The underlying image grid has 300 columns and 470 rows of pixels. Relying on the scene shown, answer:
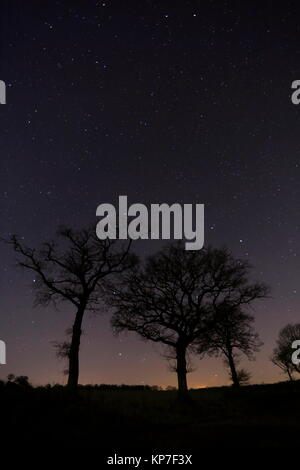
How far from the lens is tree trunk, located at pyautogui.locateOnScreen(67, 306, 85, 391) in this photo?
70.5 feet

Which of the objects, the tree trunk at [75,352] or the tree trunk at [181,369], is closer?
the tree trunk at [75,352]

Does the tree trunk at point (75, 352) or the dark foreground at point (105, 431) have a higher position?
the tree trunk at point (75, 352)

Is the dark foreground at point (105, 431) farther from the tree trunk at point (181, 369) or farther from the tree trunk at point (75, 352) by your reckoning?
the tree trunk at point (181, 369)

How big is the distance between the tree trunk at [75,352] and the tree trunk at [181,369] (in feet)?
23.9

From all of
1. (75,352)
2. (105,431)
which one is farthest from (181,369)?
(105,431)

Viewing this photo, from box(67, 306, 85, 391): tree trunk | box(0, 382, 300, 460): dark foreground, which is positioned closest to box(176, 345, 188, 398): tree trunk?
box(0, 382, 300, 460): dark foreground

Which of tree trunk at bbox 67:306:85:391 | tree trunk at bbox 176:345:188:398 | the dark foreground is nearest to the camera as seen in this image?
the dark foreground

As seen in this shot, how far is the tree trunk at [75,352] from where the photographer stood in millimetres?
21500

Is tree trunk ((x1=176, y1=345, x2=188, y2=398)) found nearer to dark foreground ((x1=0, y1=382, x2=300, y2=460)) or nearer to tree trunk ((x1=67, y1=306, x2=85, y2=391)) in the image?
dark foreground ((x1=0, y1=382, x2=300, y2=460))

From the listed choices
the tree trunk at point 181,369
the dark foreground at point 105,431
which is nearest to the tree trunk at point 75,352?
the dark foreground at point 105,431

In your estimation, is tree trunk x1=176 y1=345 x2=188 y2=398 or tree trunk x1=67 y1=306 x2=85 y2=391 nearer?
tree trunk x1=67 y1=306 x2=85 y2=391

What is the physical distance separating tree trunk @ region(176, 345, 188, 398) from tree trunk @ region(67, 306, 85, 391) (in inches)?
287

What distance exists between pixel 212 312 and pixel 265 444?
16.9 metres

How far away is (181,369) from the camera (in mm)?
25812
